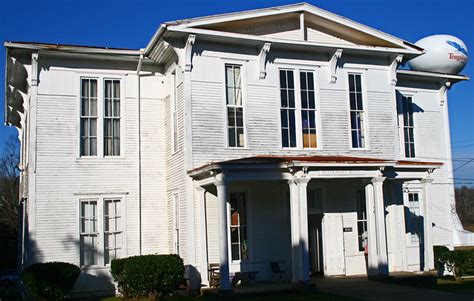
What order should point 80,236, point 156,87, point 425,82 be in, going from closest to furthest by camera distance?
point 80,236, point 156,87, point 425,82

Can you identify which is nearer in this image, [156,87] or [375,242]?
[375,242]

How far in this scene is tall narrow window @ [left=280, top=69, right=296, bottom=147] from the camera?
20172 millimetres

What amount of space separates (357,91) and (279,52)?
334 cm

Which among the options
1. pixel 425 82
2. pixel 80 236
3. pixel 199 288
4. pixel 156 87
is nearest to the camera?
pixel 199 288

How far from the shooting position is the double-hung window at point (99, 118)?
20266mm

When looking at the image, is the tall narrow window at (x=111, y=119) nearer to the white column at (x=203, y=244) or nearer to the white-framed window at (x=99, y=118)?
the white-framed window at (x=99, y=118)

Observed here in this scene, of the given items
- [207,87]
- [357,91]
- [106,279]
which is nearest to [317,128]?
[357,91]

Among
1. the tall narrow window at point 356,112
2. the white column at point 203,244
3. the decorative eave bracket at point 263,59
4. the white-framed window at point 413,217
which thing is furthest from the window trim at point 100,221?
the white-framed window at point 413,217

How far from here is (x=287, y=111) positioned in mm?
20297

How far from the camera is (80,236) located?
19.6 m

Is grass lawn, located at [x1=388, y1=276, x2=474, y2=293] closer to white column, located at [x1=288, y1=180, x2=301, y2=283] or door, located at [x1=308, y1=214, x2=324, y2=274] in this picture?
door, located at [x1=308, y1=214, x2=324, y2=274]

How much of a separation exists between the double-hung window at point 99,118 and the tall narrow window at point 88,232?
178 centimetres

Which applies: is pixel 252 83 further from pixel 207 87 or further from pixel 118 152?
pixel 118 152

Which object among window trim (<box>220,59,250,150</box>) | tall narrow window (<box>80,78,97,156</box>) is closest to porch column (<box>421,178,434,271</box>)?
window trim (<box>220,59,250,150</box>)
